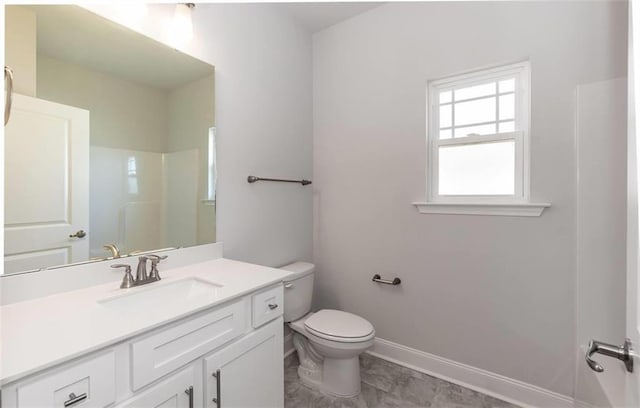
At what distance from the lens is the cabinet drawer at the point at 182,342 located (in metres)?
0.77

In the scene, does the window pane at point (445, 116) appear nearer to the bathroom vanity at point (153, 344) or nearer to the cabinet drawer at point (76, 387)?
the bathroom vanity at point (153, 344)

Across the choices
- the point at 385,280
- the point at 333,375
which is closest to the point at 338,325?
the point at 333,375

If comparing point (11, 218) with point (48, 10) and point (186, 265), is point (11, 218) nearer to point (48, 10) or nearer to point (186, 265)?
point (186, 265)

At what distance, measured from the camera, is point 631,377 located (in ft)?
2.10

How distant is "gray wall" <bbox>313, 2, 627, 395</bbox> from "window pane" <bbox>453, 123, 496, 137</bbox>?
231 millimetres

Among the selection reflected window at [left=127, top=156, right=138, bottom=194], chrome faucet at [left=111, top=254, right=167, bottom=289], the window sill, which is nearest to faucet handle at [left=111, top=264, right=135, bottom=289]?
chrome faucet at [left=111, top=254, right=167, bottom=289]

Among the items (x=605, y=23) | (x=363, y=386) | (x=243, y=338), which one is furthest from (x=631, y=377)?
(x=605, y=23)

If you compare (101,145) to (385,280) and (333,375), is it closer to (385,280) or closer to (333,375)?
(333,375)

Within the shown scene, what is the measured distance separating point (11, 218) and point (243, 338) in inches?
35.4

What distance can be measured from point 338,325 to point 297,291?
A: 36cm

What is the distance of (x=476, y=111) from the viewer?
177 cm

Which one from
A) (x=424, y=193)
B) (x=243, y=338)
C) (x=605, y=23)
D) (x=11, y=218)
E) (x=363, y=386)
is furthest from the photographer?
(x=424, y=193)

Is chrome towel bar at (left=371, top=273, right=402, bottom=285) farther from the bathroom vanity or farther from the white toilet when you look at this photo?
the bathroom vanity

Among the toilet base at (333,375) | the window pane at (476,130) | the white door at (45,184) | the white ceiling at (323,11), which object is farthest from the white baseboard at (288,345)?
the white ceiling at (323,11)
